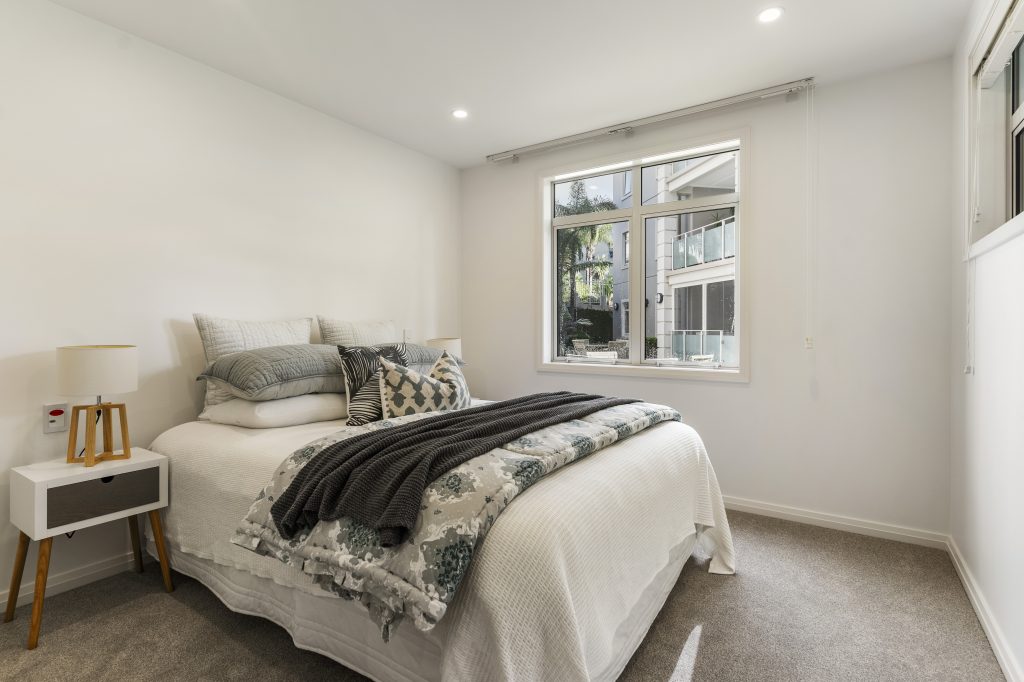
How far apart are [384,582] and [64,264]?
83.6 inches

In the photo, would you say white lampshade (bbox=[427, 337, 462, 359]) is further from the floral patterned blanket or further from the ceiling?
the floral patterned blanket

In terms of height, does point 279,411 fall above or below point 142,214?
below

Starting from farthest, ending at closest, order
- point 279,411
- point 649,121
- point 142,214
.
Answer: point 649,121, point 142,214, point 279,411

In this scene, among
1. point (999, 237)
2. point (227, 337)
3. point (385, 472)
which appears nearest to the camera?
point (385, 472)

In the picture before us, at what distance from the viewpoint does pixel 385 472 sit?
Result: 153 cm

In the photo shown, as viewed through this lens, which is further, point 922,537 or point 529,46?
point 922,537

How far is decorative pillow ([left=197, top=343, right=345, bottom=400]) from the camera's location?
91.4 inches

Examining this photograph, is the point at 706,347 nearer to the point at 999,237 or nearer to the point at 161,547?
the point at 999,237

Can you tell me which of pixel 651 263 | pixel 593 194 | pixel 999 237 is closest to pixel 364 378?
pixel 651 263

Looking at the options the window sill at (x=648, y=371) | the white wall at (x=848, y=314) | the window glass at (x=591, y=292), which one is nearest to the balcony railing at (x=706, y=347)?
the window sill at (x=648, y=371)

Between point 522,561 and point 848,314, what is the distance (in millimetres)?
2602

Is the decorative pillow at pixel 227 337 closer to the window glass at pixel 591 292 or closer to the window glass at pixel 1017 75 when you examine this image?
the window glass at pixel 591 292

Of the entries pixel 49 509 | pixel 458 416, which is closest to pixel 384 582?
pixel 458 416

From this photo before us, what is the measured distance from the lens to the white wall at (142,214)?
7.09ft
